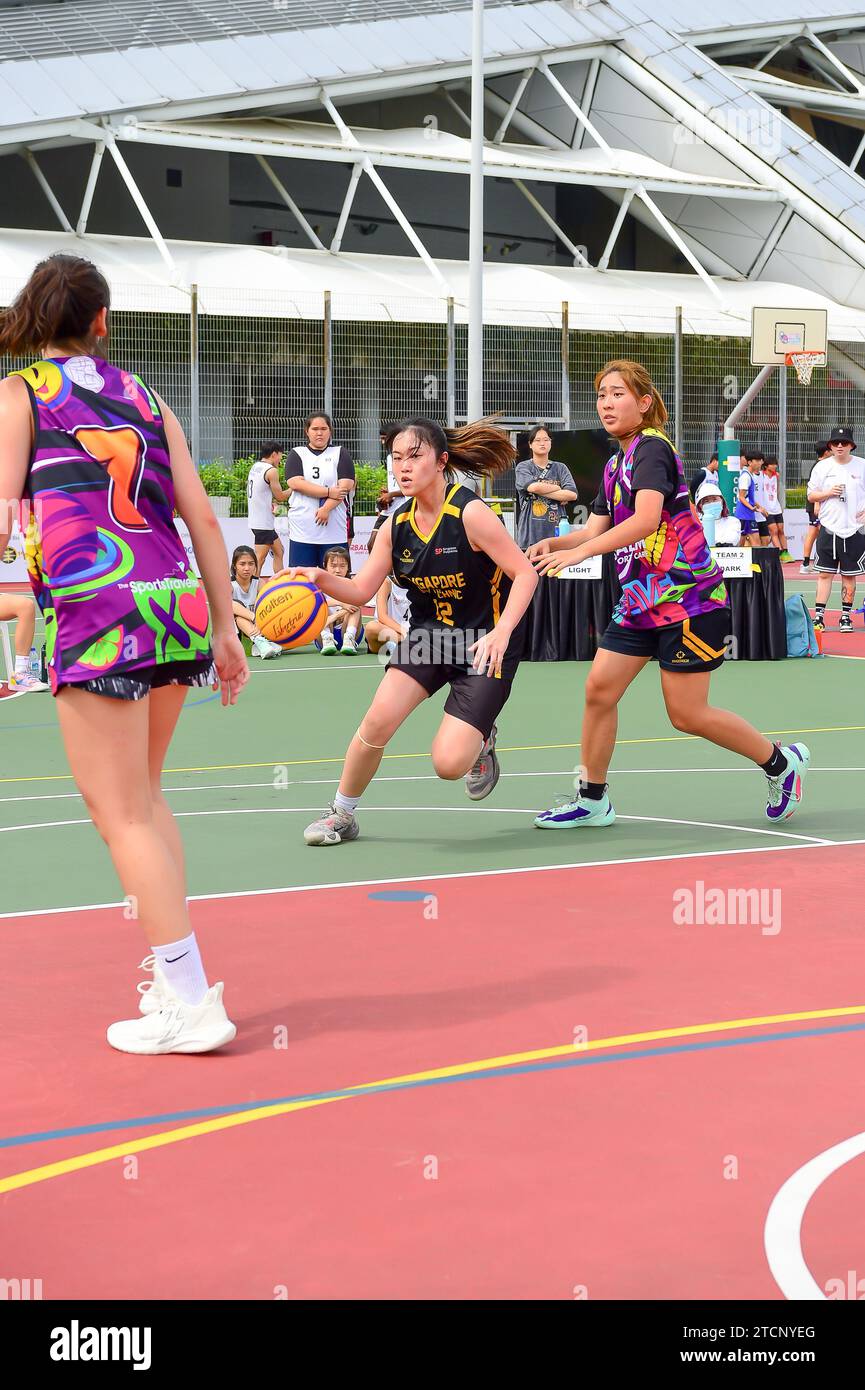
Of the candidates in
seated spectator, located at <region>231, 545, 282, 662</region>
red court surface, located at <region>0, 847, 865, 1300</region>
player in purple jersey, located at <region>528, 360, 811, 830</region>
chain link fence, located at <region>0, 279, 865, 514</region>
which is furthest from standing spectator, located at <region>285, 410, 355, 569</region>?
red court surface, located at <region>0, 847, 865, 1300</region>

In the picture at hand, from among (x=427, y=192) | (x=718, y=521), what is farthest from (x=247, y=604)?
(x=427, y=192)

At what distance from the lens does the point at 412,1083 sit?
4.59m

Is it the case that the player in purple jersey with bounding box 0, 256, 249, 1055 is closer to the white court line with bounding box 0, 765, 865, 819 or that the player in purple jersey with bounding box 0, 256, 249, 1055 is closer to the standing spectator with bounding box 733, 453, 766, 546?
the white court line with bounding box 0, 765, 865, 819

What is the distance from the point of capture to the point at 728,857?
762 centimetres

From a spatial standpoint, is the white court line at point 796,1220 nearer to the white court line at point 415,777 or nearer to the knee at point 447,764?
the knee at point 447,764

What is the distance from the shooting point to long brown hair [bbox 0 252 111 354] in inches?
187

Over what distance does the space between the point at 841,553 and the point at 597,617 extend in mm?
3571

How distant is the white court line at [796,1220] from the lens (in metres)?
3.34

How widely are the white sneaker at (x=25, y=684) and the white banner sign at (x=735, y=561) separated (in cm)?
645

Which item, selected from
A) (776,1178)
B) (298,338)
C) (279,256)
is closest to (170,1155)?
(776,1178)

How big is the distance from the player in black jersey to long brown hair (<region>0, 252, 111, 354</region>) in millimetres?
2972

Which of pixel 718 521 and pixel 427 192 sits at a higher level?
pixel 427 192

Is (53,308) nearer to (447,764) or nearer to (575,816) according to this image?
(447,764)
